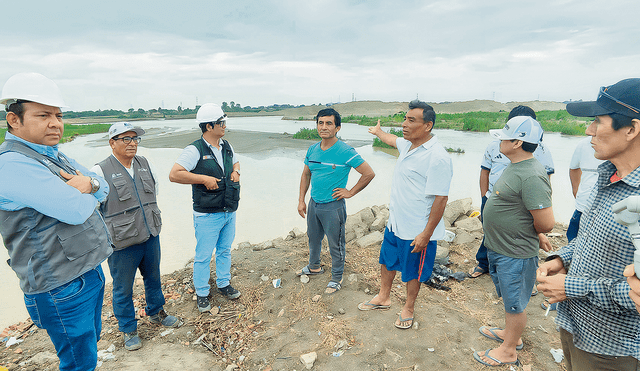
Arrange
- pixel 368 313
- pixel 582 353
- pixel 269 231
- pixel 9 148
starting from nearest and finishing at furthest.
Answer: pixel 582 353, pixel 9 148, pixel 368 313, pixel 269 231

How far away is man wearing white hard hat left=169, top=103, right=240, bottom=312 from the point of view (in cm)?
308

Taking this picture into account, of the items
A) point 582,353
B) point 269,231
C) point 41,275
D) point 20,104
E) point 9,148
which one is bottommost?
point 269,231

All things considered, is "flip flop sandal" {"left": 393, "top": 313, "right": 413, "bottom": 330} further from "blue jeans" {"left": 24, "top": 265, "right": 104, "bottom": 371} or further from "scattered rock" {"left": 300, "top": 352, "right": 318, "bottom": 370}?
"blue jeans" {"left": 24, "top": 265, "right": 104, "bottom": 371}

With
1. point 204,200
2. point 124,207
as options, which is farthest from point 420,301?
point 124,207

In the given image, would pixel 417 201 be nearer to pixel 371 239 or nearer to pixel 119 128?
pixel 371 239

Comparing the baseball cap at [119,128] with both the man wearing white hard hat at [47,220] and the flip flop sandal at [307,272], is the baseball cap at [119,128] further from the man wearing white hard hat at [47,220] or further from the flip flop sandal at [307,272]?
the flip flop sandal at [307,272]

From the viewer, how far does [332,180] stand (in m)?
3.48

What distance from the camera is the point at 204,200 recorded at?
3131mm

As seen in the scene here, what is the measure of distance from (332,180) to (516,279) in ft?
6.23

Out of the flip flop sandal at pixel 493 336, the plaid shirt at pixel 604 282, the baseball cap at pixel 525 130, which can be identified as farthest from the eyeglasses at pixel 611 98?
the flip flop sandal at pixel 493 336

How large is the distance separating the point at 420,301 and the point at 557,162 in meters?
9.99

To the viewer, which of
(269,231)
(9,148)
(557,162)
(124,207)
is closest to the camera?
(9,148)

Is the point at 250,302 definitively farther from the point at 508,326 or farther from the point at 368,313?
the point at 508,326

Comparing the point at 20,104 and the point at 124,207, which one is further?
the point at 124,207
